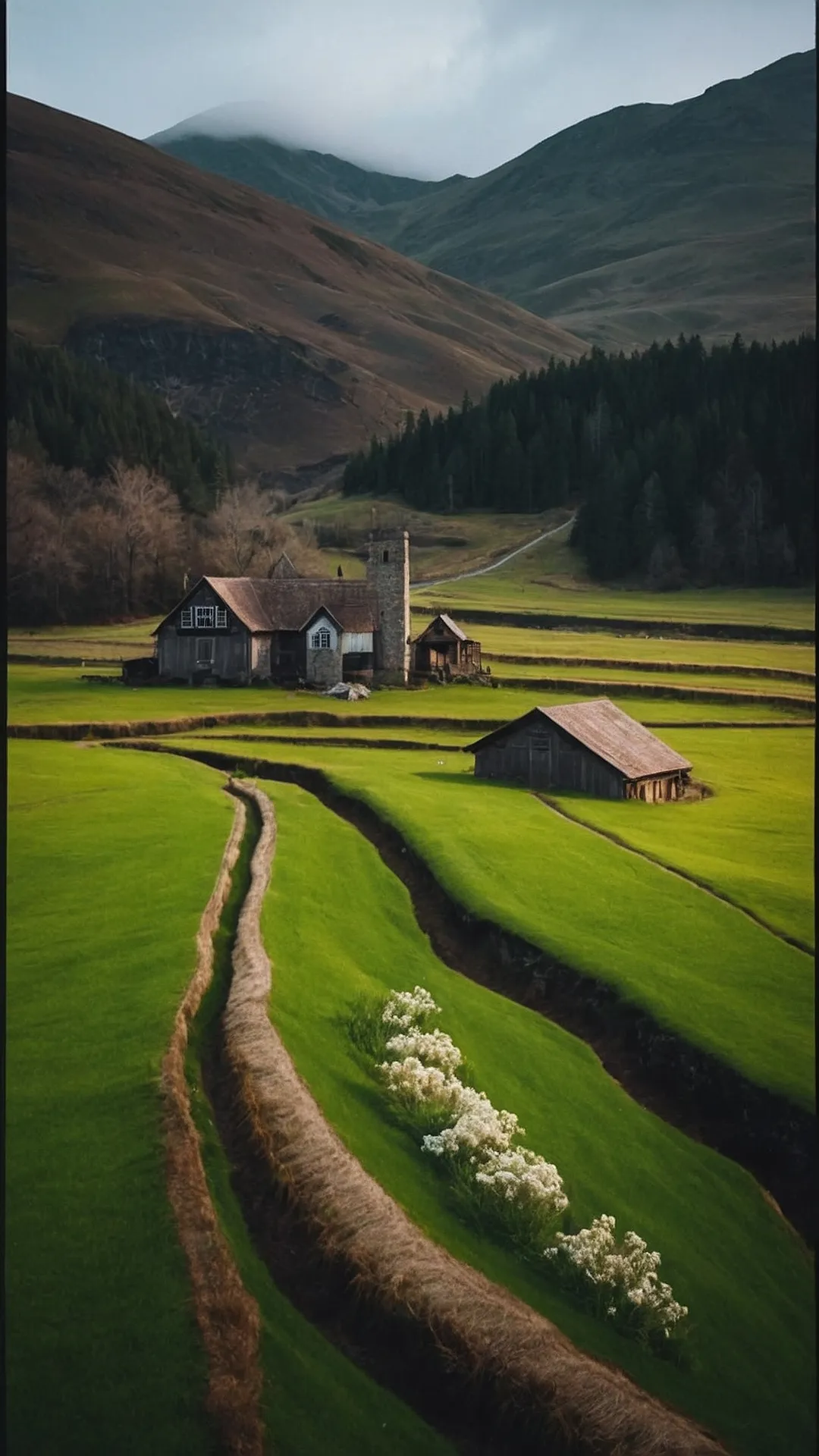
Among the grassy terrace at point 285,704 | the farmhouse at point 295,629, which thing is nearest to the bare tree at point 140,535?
the farmhouse at point 295,629

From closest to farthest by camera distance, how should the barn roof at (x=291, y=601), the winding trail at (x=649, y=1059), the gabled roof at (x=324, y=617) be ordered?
the winding trail at (x=649, y=1059)
the gabled roof at (x=324, y=617)
the barn roof at (x=291, y=601)

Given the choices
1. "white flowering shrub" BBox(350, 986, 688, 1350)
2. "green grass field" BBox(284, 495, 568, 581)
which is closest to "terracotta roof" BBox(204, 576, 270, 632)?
"white flowering shrub" BBox(350, 986, 688, 1350)

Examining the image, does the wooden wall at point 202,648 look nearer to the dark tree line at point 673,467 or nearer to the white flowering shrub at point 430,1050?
the white flowering shrub at point 430,1050

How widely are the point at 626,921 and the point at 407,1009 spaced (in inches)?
369

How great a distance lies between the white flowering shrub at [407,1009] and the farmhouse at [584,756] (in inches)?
978

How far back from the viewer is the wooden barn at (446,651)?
83.8 meters

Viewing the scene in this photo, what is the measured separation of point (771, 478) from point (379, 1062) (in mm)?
137275

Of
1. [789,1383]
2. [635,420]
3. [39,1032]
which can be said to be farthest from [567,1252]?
[635,420]

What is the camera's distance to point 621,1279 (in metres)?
16.3

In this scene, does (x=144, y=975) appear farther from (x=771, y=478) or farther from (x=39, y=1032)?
(x=771, y=478)

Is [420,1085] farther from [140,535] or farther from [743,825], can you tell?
[140,535]

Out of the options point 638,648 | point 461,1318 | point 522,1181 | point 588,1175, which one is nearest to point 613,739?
point 588,1175

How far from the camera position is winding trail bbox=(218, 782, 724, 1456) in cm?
1301

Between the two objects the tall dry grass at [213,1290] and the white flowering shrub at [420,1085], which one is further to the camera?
the white flowering shrub at [420,1085]
